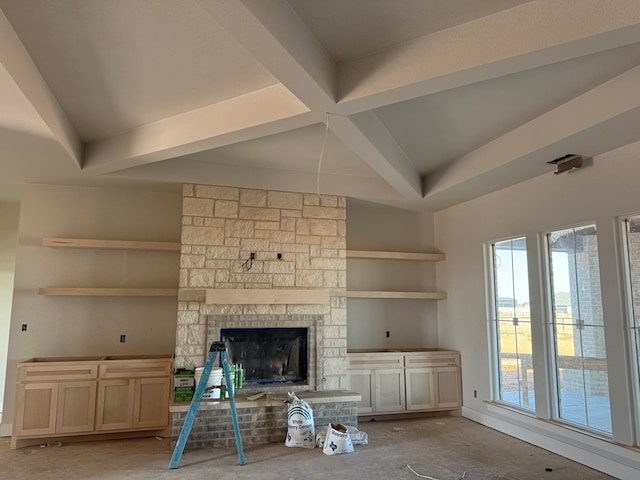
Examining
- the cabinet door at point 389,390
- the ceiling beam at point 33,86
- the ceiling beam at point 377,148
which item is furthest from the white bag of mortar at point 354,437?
the ceiling beam at point 33,86

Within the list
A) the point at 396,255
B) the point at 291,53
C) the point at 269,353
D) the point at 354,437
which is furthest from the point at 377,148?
the point at 354,437

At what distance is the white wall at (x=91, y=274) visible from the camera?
4.93 meters

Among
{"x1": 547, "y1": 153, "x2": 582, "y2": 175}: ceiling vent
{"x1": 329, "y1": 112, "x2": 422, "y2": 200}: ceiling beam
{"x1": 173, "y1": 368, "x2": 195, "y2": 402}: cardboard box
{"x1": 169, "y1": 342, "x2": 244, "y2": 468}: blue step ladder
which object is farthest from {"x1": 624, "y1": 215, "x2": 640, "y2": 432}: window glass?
{"x1": 173, "y1": 368, "x2": 195, "y2": 402}: cardboard box

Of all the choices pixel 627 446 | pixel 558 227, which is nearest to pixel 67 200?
pixel 558 227

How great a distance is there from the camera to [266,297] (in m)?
4.93

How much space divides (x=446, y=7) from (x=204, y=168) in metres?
3.36

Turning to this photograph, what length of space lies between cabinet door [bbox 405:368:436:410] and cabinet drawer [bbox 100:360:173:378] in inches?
117

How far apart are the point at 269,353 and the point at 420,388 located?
2.05m

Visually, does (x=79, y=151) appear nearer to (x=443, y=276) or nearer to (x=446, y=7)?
(x=446, y=7)

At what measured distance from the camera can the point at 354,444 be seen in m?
4.44

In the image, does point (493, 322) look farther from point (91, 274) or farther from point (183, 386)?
point (91, 274)

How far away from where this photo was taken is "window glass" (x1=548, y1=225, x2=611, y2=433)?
3.93 meters

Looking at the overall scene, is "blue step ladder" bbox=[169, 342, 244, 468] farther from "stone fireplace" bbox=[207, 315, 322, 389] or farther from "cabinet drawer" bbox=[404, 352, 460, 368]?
"cabinet drawer" bbox=[404, 352, 460, 368]

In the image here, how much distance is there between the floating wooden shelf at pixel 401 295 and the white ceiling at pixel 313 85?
1699mm
